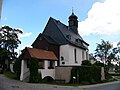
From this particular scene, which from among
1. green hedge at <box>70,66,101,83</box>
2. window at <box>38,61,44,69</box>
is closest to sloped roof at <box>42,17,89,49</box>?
green hedge at <box>70,66,101,83</box>

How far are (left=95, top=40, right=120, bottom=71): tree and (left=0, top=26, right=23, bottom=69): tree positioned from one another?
27.1 m

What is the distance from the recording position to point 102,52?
222 feet

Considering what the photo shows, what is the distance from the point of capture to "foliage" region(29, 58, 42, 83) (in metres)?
28.5

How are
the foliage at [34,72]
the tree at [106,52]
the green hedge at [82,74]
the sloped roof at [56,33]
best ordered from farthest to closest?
the tree at [106,52]
the sloped roof at [56,33]
the green hedge at [82,74]
the foliage at [34,72]

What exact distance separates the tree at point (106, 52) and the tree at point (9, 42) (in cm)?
2712

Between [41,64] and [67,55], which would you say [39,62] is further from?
[67,55]

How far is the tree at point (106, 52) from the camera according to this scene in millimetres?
66812

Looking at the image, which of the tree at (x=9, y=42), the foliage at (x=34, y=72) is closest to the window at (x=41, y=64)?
the foliage at (x=34, y=72)

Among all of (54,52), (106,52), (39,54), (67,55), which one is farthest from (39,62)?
(106,52)

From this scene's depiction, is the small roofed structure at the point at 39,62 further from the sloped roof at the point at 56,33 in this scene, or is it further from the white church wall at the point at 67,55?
the sloped roof at the point at 56,33

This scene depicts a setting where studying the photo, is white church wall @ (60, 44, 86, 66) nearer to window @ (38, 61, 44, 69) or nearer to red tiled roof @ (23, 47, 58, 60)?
red tiled roof @ (23, 47, 58, 60)

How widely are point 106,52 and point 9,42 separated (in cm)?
3156

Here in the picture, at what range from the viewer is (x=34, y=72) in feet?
94.6

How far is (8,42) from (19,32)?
4656 mm
